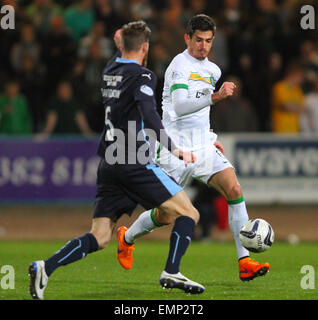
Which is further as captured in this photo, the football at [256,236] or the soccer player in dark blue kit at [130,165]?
the football at [256,236]

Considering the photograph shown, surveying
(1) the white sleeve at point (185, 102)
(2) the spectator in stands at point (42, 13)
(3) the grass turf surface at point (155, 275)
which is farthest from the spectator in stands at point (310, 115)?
(1) the white sleeve at point (185, 102)

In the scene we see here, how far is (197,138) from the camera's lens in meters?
8.63

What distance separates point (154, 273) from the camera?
928cm

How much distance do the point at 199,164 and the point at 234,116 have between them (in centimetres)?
720

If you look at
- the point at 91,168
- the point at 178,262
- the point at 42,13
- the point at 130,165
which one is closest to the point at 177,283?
the point at 178,262

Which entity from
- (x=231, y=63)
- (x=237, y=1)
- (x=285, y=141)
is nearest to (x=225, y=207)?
(x=285, y=141)

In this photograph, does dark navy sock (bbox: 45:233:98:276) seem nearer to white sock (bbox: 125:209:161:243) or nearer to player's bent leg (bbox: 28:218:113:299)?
player's bent leg (bbox: 28:218:113:299)

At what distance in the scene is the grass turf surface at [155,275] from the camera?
7.48 meters

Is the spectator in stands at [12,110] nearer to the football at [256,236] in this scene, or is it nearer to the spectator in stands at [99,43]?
the spectator in stands at [99,43]

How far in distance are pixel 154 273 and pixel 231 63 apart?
7828mm

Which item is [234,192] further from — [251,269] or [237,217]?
[251,269]

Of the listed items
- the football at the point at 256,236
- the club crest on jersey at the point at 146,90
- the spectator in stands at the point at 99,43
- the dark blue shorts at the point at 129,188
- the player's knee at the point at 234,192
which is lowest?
the football at the point at 256,236

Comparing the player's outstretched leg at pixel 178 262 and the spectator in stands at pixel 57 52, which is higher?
the spectator in stands at pixel 57 52
